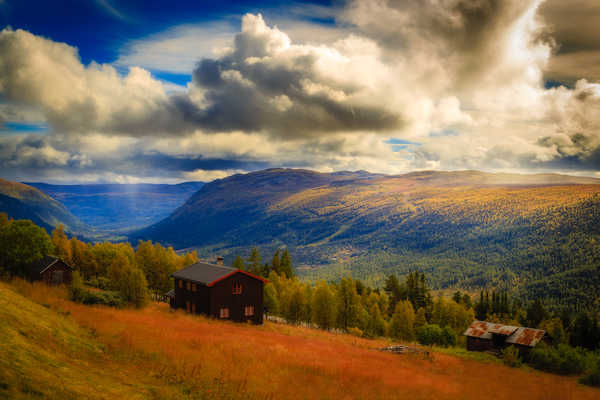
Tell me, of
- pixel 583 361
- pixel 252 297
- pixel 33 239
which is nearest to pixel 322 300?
pixel 252 297

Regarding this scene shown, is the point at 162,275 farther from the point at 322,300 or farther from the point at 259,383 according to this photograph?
the point at 259,383

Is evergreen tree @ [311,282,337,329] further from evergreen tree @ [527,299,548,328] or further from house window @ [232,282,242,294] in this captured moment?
evergreen tree @ [527,299,548,328]

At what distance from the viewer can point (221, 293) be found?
52.8 m

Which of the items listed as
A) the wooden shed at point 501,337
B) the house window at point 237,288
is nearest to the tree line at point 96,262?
the house window at point 237,288

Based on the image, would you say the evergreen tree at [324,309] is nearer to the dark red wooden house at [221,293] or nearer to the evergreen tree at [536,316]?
the dark red wooden house at [221,293]

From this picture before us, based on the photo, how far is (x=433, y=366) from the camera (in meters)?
33.8

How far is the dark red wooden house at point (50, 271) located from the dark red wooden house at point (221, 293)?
21.8m

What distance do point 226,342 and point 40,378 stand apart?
16828mm

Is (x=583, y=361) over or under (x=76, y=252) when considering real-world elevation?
under

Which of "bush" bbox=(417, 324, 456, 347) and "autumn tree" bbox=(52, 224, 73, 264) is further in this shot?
"autumn tree" bbox=(52, 224, 73, 264)

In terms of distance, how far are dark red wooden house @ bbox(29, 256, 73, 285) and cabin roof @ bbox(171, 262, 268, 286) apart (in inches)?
839

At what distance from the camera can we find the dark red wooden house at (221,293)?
172 ft

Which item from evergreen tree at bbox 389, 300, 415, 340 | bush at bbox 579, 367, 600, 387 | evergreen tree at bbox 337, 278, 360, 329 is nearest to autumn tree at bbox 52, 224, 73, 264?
evergreen tree at bbox 337, 278, 360, 329

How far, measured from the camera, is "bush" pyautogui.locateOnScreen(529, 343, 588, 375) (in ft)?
143
